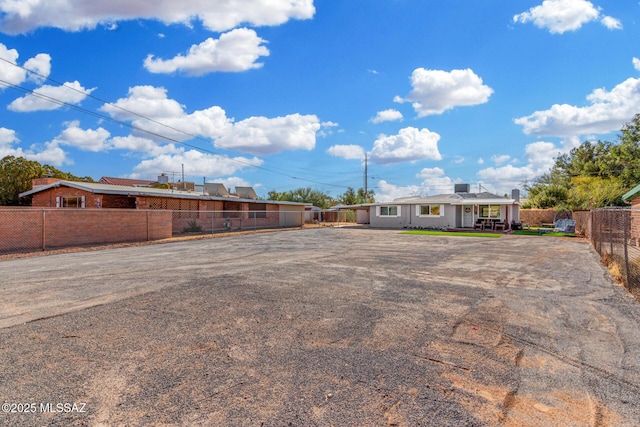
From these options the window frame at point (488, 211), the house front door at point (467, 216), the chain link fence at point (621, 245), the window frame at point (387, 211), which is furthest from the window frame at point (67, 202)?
the window frame at point (488, 211)

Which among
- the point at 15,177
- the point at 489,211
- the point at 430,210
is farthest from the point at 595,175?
the point at 15,177

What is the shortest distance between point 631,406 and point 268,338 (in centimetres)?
328

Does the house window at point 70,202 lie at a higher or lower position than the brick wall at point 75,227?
higher

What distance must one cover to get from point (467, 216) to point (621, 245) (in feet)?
60.5

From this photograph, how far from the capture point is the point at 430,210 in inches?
1178

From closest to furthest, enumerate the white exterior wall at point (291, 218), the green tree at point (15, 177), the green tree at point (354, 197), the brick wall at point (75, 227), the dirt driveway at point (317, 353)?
the dirt driveway at point (317, 353) < the brick wall at point (75, 227) < the green tree at point (15, 177) < the white exterior wall at point (291, 218) < the green tree at point (354, 197)

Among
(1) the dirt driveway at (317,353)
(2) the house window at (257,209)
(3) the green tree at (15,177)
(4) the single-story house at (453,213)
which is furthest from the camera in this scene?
(2) the house window at (257,209)

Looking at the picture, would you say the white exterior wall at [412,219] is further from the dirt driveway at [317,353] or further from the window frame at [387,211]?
the dirt driveway at [317,353]

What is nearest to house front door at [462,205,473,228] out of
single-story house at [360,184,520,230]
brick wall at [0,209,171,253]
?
single-story house at [360,184,520,230]

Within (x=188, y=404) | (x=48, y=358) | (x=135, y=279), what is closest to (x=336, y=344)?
(x=188, y=404)

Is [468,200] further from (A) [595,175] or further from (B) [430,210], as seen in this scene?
(A) [595,175]

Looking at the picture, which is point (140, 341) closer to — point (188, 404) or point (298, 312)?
point (188, 404)

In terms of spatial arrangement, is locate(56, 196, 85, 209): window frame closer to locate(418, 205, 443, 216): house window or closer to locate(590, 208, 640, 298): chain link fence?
locate(590, 208, 640, 298): chain link fence

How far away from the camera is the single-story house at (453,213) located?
91.2 ft
